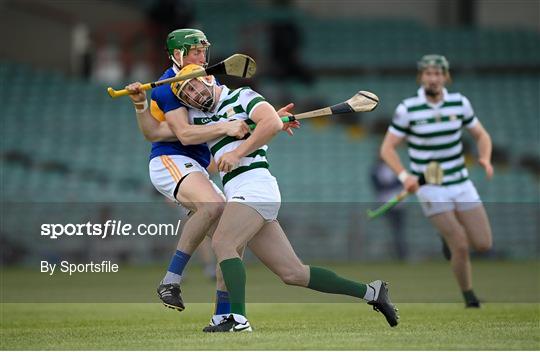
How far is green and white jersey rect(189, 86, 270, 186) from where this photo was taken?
7.86 meters

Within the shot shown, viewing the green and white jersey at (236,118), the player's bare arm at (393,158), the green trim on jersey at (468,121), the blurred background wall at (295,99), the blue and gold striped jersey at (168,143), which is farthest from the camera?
the blurred background wall at (295,99)

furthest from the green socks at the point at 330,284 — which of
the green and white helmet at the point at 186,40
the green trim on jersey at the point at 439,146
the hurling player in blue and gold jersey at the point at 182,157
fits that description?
the green trim on jersey at the point at 439,146

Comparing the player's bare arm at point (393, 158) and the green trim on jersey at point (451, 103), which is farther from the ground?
the green trim on jersey at point (451, 103)

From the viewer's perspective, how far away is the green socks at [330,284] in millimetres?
8023

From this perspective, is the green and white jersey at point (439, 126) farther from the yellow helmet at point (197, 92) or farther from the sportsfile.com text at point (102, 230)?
the sportsfile.com text at point (102, 230)

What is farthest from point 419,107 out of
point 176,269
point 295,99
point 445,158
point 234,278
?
point 295,99

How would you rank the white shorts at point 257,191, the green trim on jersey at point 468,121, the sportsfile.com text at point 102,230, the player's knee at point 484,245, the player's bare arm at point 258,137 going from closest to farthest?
the player's bare arm at point 258,137 → the white shorts at point 257,191 → the player's knee at point 484,245 → the green trim on jersey at point 468,121 → the sportsfile.com text at point 102,230

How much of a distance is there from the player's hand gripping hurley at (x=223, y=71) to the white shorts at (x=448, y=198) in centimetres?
283

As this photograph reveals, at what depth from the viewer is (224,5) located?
27.3 m

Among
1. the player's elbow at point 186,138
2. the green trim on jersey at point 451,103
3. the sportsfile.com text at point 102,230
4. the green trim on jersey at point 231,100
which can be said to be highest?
the green trim on jersey at point 231,100

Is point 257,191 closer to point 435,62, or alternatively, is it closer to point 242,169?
point 242,169

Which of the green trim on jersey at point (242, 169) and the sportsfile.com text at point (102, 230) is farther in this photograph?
the sportsfile.com text at point (102, 230)

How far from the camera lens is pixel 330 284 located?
8.05 m

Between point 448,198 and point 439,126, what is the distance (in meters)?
0.67
